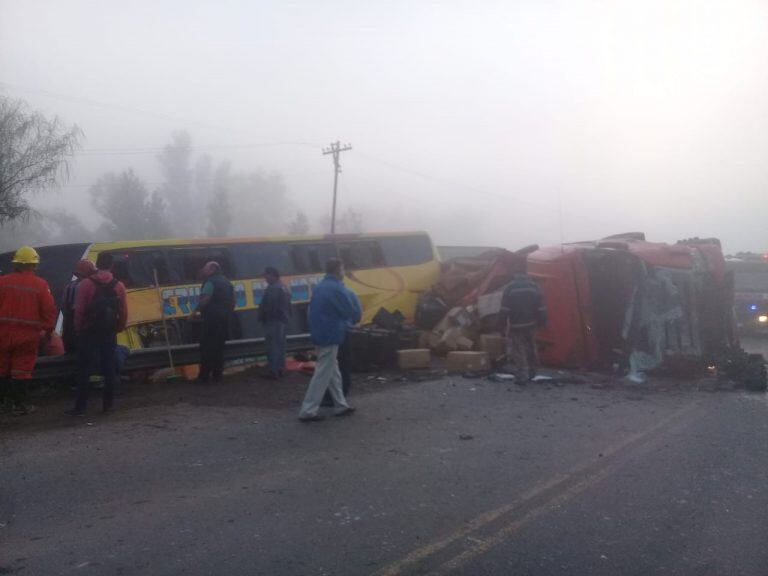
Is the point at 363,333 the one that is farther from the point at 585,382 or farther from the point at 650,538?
the point at 650,538

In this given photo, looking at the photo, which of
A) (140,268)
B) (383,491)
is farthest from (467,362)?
(383,491)

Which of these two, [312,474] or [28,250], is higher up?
[28,250]

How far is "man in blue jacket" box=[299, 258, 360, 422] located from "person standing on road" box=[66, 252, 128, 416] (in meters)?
2.15

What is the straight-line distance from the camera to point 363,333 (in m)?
12.3

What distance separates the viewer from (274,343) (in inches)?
430

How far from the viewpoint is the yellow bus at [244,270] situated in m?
12.7

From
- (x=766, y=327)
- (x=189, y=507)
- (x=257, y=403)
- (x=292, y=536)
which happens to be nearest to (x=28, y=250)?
(x=257, y=403)

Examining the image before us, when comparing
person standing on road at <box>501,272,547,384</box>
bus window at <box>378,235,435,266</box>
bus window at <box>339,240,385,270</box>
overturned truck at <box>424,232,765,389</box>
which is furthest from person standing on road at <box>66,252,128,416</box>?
bus window at <box>378,235,435,266</box>

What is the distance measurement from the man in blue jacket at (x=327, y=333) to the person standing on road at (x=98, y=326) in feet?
7.06

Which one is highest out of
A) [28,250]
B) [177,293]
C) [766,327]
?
[28,250]

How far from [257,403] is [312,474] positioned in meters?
3.21

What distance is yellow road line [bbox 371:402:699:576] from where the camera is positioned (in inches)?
171

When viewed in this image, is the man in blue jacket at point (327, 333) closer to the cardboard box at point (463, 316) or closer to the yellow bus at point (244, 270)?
the yellow bus at point (244, 270)

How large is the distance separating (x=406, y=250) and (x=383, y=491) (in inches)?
513
